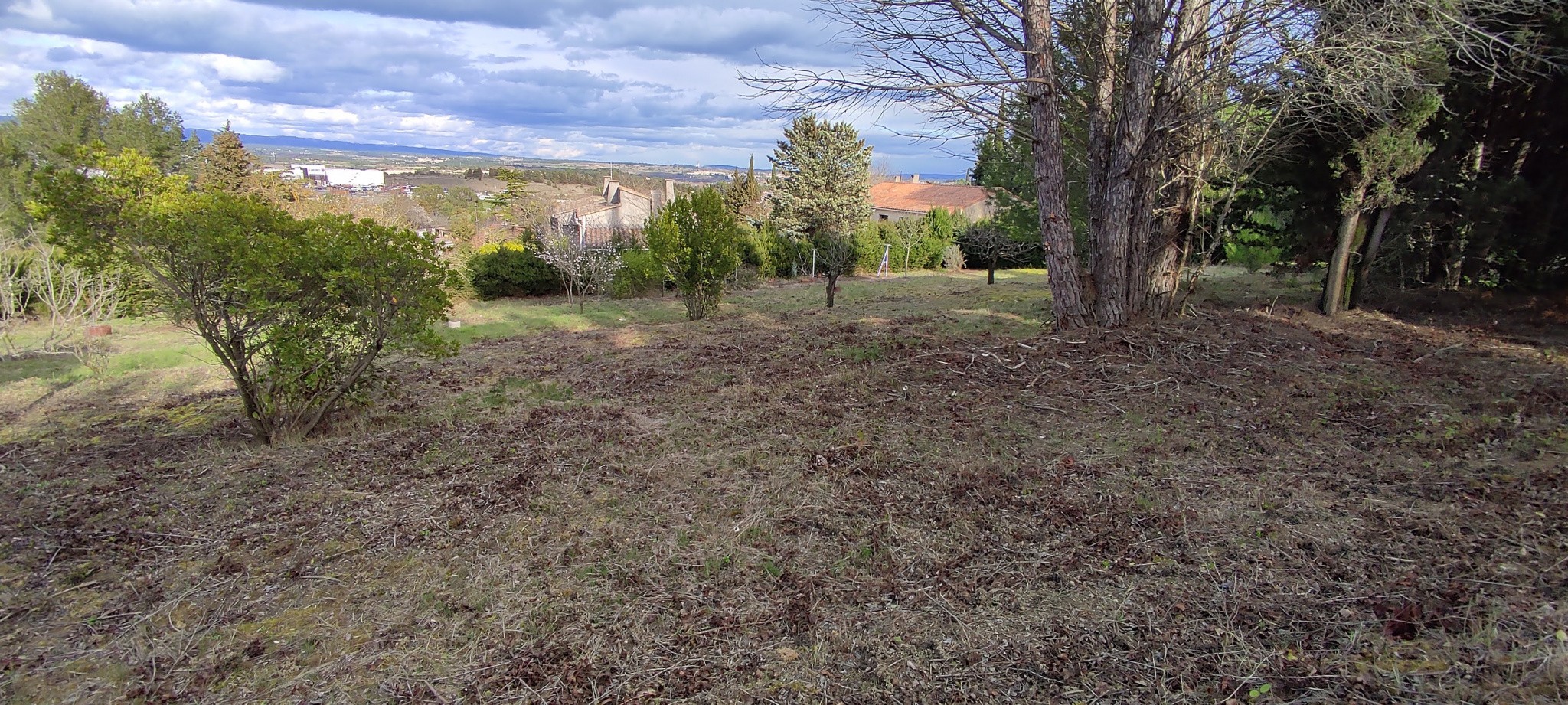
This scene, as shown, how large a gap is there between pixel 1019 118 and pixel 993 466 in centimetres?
540

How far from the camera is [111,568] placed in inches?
118

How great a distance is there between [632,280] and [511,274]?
11.4 feet

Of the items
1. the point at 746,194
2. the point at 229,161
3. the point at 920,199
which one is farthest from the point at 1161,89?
the point at 920,199

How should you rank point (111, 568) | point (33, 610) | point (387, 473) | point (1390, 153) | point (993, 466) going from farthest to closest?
point (1390, 153) < point (387, 473) < point (993, 466) < point (111, 568) < point (33, 610)

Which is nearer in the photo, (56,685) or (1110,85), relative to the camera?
(56,685)

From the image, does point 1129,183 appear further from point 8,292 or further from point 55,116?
point 55,116

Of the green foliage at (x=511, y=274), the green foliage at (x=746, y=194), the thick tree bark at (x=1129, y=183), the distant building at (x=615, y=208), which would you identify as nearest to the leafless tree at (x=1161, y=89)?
the thick tree bark at (x=1129, y=183)

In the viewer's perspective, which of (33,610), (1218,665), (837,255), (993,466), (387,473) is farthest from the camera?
(837,255)

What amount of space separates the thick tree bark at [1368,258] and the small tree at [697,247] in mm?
8806

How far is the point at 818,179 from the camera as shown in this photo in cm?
2858

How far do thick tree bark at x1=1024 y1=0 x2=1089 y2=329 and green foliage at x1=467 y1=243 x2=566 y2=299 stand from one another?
14.0 metres

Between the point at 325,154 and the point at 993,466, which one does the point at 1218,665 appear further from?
the point at 325,154

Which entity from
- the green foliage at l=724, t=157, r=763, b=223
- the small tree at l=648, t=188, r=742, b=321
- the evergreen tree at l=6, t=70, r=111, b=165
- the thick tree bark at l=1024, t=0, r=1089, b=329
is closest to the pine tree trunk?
the thick tree bark at l=1024, t=0, r=1089, b=329

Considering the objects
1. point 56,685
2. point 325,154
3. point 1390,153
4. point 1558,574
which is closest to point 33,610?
point 56,685
